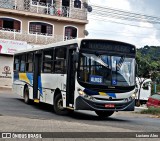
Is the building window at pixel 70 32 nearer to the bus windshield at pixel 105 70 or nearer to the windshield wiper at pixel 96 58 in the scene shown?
the bus windshield at pixel 105 70

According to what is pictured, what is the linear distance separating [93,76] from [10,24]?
26.6 metres

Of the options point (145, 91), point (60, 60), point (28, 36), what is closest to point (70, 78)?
point (60, 60)

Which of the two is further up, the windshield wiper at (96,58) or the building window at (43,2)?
the building window at (43,2)

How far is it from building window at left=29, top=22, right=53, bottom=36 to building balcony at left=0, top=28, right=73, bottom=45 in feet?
1.64

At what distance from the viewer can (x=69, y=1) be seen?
42.7 m

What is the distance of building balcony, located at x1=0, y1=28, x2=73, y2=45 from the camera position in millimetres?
39000

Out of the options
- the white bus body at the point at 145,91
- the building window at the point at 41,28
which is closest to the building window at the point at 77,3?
the building window at the point at 41,28

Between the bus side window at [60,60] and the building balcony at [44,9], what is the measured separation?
908 inches

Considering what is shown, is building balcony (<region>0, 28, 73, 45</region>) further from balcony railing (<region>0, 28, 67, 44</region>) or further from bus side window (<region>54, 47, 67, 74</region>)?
bus side window (<region>54, 47, 67, 74</region>)

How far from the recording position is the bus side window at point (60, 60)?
16609mm

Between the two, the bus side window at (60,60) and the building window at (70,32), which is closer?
the bus side window at (60,60)

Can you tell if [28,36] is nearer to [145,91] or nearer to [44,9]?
[44,9]

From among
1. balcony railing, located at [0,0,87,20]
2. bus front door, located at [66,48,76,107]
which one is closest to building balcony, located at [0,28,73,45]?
balcony railing, located at [0,0,87,20]

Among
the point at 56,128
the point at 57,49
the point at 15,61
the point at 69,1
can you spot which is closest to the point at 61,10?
the point at 69,1
